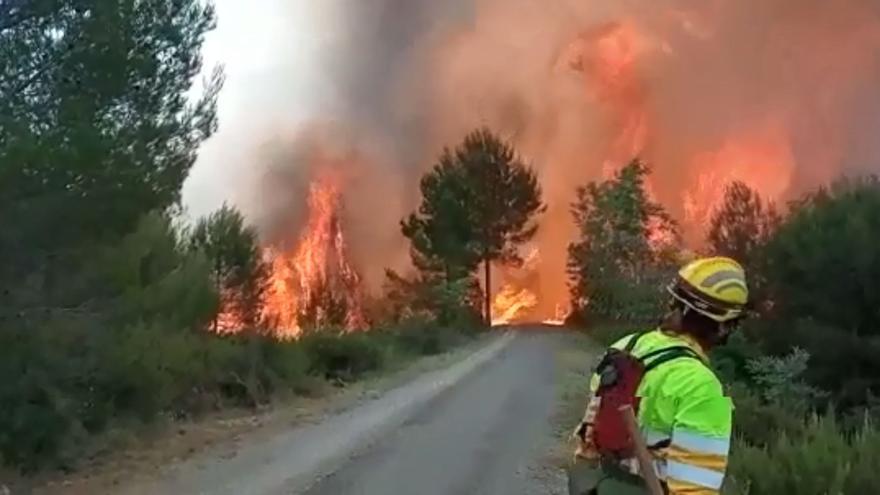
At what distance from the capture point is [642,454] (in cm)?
326

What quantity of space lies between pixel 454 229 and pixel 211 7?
41676 mm

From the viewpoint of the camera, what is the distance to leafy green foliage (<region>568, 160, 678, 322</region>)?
40.6m

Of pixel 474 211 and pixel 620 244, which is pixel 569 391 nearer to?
pixel 620 244

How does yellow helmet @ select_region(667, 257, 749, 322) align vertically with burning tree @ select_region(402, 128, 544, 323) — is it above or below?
below

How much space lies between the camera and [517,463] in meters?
11.6

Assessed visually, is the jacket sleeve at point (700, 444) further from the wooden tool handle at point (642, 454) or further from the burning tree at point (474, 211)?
the burning tree at point (474, 211)

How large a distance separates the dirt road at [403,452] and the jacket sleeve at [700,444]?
6.85 meters

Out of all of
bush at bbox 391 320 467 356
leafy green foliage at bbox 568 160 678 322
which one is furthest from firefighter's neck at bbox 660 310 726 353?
leafy green foliage at bbox 568 160 678 322

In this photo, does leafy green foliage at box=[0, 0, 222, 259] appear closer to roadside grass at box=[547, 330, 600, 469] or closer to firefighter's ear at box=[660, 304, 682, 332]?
roadside grass at box=[547, 330, 600, 469]

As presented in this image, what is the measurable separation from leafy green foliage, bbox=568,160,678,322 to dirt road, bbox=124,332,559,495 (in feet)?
70.3

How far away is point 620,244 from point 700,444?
136 ft

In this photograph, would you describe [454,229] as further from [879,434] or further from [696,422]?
[696,422]

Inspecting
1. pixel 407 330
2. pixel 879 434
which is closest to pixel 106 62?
pixel 879 434

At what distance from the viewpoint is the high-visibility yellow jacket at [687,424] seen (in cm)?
316
